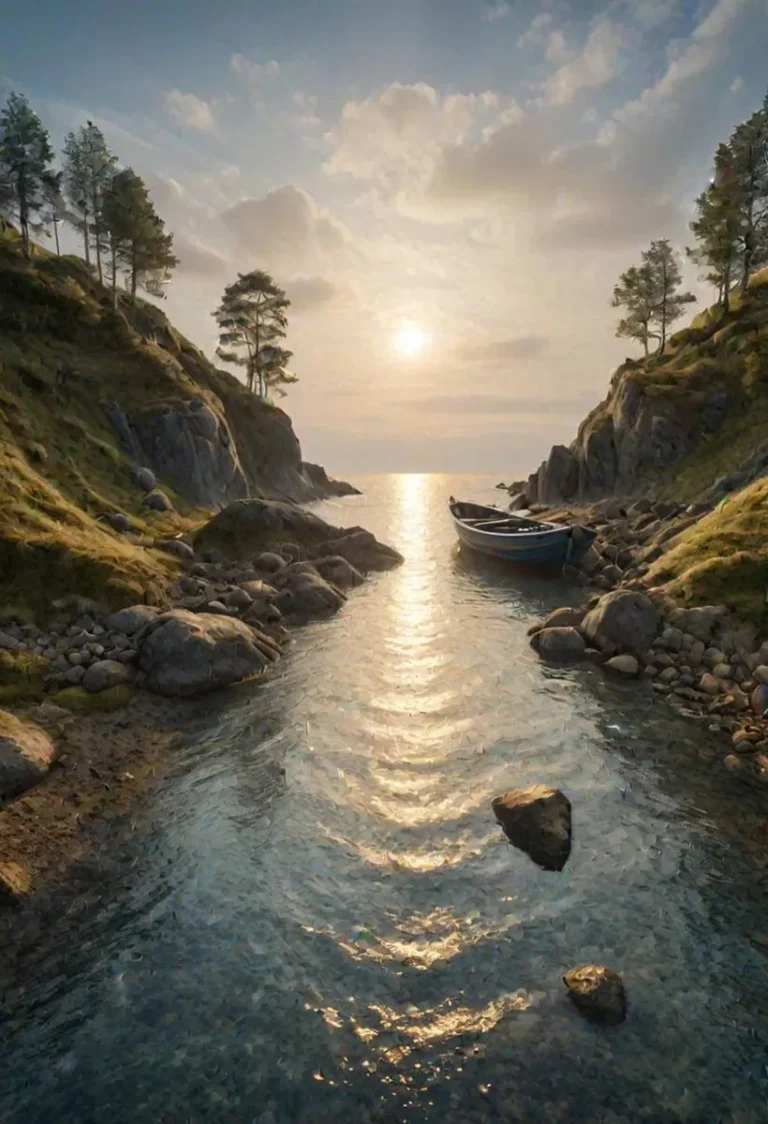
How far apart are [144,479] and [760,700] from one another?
44710mm

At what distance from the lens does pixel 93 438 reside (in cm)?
4862

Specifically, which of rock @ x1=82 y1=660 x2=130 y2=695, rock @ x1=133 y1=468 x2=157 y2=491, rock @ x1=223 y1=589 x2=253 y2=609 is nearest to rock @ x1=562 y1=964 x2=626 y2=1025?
rock @ x1=82 y1=660 x2=130 y2=695

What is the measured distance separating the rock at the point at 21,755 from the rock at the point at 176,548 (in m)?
21.9

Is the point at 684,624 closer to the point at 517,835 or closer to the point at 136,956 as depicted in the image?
the point at 517,835

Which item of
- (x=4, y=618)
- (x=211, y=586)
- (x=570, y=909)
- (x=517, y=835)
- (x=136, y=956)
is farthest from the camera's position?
(x=211, y=586)

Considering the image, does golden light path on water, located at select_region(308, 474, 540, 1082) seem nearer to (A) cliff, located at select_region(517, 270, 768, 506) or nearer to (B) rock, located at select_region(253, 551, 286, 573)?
(B) rock, located at select_region(253, 551, 286, 573)

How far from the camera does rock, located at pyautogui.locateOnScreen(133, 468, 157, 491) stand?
162 ft

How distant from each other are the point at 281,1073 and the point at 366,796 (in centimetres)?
786

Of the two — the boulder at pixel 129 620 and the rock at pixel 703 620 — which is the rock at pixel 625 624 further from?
the boulder at pixel 129 620

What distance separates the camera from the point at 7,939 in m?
11.3

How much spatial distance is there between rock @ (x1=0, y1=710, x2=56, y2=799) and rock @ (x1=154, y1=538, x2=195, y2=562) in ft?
71.7

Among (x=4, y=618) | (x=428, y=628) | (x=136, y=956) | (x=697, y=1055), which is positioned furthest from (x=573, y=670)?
(x=4, y=618)

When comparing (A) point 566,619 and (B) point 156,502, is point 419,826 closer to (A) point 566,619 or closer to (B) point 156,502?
(A) point 566,619

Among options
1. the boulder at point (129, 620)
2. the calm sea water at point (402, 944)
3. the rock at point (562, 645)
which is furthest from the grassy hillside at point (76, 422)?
the rock at point (562, 645)
